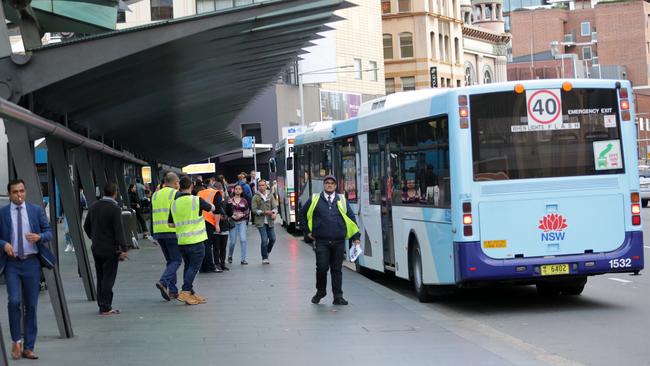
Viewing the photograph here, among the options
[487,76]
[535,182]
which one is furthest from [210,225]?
[487,76]

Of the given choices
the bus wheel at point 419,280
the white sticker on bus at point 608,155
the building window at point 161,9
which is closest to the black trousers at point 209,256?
the bus wheel at point 419,280

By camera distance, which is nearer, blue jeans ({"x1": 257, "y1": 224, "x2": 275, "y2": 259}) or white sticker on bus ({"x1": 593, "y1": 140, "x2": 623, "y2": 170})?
Answer: white sticker on bus ({"x1": 593, "y1": 140, "x2": 623, "y2": 170})

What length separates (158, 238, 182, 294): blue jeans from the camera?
1630 centimetres

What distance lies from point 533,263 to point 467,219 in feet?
3.28

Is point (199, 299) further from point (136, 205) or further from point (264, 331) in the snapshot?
point (136, 205)

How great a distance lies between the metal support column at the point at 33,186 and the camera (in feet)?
40.6

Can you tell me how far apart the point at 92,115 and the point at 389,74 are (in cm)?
7779

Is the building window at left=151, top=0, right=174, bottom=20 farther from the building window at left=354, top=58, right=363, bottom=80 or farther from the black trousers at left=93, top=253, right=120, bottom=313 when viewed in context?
the black trousers at left=93, top=253, right=120, bottom=313

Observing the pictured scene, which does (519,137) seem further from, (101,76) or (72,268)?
(72,268)

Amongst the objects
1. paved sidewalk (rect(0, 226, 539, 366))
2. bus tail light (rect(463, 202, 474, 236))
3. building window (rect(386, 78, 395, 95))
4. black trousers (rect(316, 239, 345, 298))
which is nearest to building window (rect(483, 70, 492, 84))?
building window (rect(386, 78, 395, 95))

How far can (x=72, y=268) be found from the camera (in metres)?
23.9

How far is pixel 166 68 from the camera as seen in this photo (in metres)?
19.1

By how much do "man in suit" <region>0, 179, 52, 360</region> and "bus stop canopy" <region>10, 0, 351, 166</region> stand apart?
241cm

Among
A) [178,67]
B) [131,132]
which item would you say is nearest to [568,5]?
[131,132]
